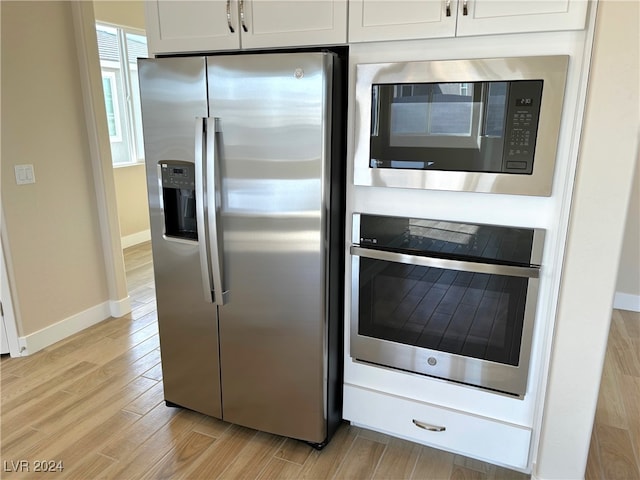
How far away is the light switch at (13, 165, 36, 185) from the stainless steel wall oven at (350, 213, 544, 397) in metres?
2.17

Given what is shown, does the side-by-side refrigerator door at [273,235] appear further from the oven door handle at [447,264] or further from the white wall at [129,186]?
the white wall at [129,186]

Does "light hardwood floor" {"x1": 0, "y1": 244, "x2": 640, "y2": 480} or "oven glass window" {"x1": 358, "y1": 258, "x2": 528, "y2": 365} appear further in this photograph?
"light hardwood floor" {"x1": 0, "y1": 244, "x2": 640, "y2": 480}

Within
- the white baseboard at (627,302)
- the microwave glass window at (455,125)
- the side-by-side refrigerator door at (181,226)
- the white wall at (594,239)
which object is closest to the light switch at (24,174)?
the side-by-side refrigerator door at (181,226)

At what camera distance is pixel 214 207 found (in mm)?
1966

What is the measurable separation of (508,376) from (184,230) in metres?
1.53

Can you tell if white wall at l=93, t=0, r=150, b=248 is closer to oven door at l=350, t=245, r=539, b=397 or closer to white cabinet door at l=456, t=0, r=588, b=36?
oven door at l=350, t=245, r=539, b=397

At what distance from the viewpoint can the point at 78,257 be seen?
10.7 ft

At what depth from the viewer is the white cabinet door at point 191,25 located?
198cm

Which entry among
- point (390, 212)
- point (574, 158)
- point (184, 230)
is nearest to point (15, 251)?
point (184, 230)

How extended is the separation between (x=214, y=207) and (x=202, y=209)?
0.19 feet

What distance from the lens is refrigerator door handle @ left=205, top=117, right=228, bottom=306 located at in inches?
74.9

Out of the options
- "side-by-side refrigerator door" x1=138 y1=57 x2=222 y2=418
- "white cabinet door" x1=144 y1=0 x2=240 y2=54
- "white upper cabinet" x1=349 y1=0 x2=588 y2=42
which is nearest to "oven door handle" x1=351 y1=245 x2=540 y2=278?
"side-by-side refrigerator door" x1=138 y1=57 x2=222 y2=418

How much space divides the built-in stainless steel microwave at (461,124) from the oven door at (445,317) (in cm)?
32

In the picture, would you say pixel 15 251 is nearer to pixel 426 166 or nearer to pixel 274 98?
pixel 274 98
